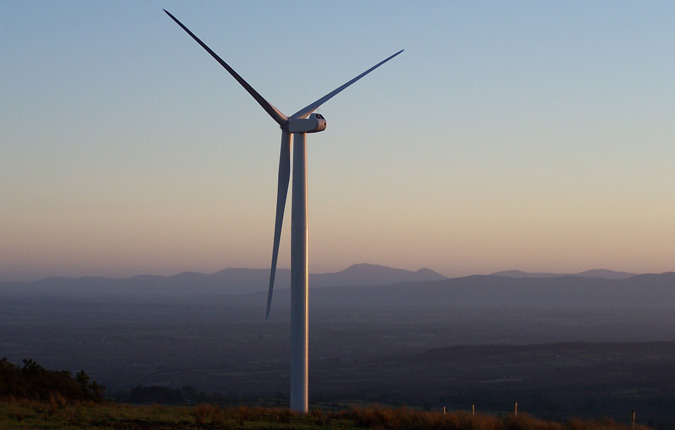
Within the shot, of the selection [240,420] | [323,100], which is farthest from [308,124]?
[240,420]

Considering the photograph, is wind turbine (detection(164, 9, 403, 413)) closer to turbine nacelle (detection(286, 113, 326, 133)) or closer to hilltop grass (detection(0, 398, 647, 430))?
turbine nacelle (detection(286, 113, 326, 133))

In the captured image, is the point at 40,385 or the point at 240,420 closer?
the point at 240,420

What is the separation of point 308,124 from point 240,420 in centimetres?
1138

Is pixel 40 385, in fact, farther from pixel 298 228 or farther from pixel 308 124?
pixel 308 124

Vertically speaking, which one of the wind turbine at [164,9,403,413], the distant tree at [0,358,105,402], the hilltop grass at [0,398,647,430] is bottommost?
the hilltop grass at [0,398,647,430]

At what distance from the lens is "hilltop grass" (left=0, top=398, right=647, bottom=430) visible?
26609 millimetres

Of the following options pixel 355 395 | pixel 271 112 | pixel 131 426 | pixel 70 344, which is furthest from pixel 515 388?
pixel 70 344

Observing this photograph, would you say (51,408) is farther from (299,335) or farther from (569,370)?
(569,370)

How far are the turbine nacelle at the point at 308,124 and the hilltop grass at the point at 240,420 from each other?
414 inches

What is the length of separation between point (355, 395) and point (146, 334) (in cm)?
11159

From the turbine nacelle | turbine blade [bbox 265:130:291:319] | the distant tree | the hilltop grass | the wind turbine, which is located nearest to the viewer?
the hilltop grass

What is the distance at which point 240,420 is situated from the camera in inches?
1147

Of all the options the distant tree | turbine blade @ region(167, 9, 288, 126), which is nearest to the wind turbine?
turbine blade @ region(167, 9, 288, 126)

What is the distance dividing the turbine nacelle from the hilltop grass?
1050cm
